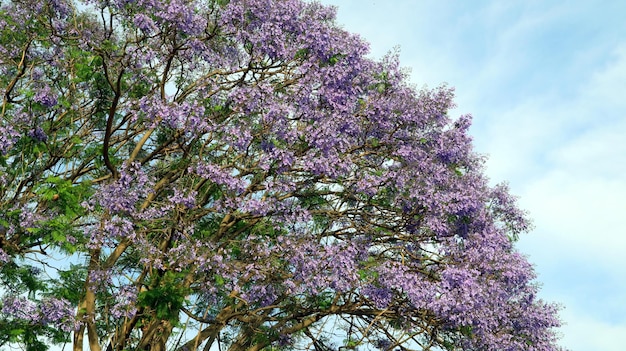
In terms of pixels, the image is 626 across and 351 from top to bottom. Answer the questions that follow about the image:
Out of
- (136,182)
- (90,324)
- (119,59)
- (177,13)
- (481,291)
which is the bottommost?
(90,324)

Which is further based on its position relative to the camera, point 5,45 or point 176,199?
point 5,45

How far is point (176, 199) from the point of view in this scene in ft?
40.9

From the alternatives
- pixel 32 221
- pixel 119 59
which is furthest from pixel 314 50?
pixel 32 221

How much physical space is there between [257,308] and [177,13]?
568 cm

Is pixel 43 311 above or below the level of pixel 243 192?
below

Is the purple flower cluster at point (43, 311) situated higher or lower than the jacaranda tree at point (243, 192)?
lower

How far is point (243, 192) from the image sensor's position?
1286 cm

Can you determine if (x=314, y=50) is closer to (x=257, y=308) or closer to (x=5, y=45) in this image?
(x=257, y=308)

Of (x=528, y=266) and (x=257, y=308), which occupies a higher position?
(x=528, y=266)

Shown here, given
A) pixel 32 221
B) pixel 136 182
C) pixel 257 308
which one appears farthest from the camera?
pixel 257 308

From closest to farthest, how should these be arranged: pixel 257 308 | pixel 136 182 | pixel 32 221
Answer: pixel 32 221, pixel 136 182, pixel 257 308

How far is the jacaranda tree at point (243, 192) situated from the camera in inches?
491

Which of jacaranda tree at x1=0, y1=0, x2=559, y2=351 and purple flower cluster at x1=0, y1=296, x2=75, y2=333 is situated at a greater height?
jacaranda tree at x1=0, y1=0, x2=559, y2=351

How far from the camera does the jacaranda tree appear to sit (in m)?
12.5
